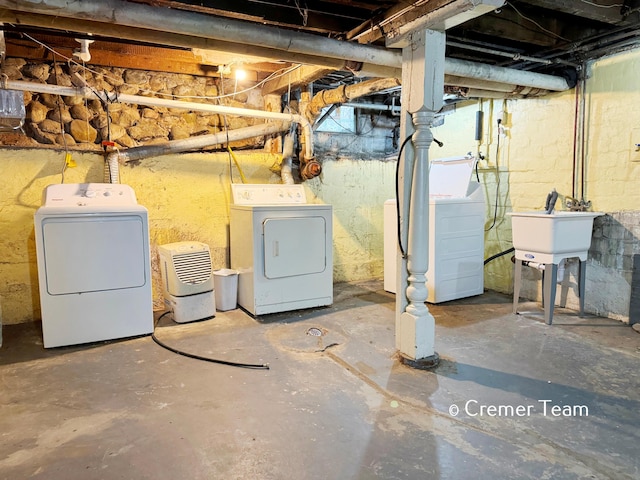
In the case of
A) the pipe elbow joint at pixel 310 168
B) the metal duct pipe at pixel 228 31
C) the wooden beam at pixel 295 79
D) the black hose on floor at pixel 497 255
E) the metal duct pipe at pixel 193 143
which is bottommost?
the black hose on floor at pixel 497 255

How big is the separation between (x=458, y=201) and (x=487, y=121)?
107cm

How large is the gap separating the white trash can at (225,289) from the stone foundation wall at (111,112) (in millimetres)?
1396

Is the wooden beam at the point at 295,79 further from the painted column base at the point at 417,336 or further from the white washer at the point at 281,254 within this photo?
the painted column base at the point at 417,336

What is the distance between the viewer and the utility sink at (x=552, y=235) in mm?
3170

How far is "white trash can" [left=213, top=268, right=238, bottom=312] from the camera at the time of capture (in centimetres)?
374

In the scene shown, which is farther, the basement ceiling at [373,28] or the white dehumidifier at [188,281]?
the white dehumidifier at [188,281]

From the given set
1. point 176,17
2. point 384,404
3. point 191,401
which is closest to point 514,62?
point 176,17

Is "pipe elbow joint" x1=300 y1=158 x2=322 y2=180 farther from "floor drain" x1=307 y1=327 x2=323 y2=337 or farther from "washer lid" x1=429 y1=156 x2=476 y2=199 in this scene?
"floor drain" x1=307 y1=327 x2=323 y2=337

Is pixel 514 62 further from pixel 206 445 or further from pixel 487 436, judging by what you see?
pixel 206 445

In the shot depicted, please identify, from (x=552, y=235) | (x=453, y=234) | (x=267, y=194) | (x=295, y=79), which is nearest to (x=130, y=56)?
(x=295, y=79)

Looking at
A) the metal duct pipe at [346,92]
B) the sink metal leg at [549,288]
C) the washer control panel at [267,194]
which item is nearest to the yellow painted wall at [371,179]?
the washer control panel at [267,194]

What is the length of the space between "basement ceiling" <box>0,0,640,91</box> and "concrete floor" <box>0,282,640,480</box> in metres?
1.92

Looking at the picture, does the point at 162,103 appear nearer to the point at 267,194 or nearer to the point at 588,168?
the point at 267,194

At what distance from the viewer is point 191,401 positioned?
217 centimetres
